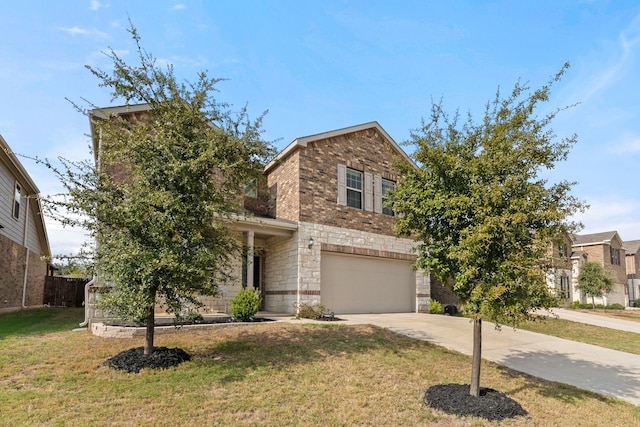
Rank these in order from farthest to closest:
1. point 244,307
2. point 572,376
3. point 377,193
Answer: point 377,193 < point 244,307 < point 572,376

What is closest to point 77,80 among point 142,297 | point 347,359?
point 142,297

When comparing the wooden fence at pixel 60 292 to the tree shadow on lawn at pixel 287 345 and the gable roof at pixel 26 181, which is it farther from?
the tree shadow on lawn at pixel 287 345

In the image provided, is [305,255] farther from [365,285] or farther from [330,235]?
[365,285]

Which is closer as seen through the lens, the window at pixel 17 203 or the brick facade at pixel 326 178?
the brick facade at pixel 326 178

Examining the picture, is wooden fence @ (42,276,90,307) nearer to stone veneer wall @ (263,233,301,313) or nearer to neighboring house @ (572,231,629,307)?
stone veneer wall @ (263,233,301,313)

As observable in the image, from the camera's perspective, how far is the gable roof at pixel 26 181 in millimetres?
13570

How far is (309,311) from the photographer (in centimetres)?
1244

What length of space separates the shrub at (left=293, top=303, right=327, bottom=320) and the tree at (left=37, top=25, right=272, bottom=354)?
528cm

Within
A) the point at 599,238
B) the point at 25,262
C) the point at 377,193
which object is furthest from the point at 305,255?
the point at 599,238

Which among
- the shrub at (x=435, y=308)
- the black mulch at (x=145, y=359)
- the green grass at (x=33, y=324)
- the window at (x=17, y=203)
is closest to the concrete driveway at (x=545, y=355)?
the shrub at (x=435, y=308)

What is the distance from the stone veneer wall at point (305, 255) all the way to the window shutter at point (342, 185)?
3.86 ft

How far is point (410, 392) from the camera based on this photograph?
6.01 meters

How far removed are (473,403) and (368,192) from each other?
35.7 ft

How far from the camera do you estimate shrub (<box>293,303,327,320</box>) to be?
1239 cm
